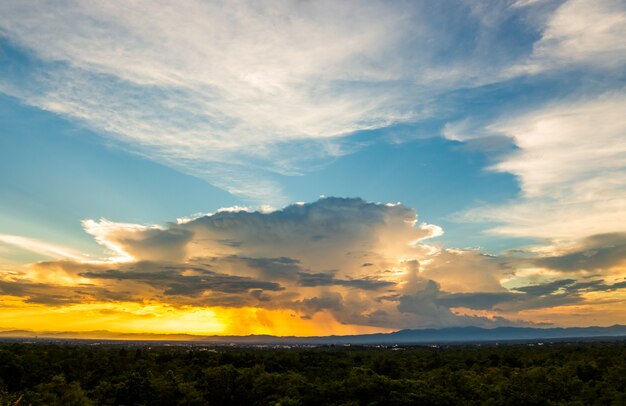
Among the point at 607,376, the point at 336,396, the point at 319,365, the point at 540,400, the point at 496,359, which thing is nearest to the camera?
the point at 540,400

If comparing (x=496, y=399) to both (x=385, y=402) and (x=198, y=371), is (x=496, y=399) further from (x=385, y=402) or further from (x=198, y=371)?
(x=198, y=371)

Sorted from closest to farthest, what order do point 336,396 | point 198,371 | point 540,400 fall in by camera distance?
point 540,400, point 336,396, point 198,371

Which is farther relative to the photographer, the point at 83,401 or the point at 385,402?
the point at 385,402

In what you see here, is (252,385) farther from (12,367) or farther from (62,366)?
(62,366)

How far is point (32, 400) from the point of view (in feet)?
196

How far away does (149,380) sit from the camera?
80.5 meters

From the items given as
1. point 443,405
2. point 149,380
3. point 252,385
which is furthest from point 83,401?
point 443,405

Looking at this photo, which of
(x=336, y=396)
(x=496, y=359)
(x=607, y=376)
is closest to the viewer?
(x=336, y=396)

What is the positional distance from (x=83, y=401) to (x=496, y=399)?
53.0 meters

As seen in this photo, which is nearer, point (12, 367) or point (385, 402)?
point (385, 402)

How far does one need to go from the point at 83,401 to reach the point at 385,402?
38.9 metres

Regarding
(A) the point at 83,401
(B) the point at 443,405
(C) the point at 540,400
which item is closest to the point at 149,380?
(A) the point at 83,401

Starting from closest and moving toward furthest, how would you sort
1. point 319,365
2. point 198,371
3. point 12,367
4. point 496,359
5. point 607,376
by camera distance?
point 607,376 < point 12,367 < point 198,371 < point 319,365 < point 496,359

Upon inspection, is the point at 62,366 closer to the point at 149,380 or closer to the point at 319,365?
the point at 149,380
